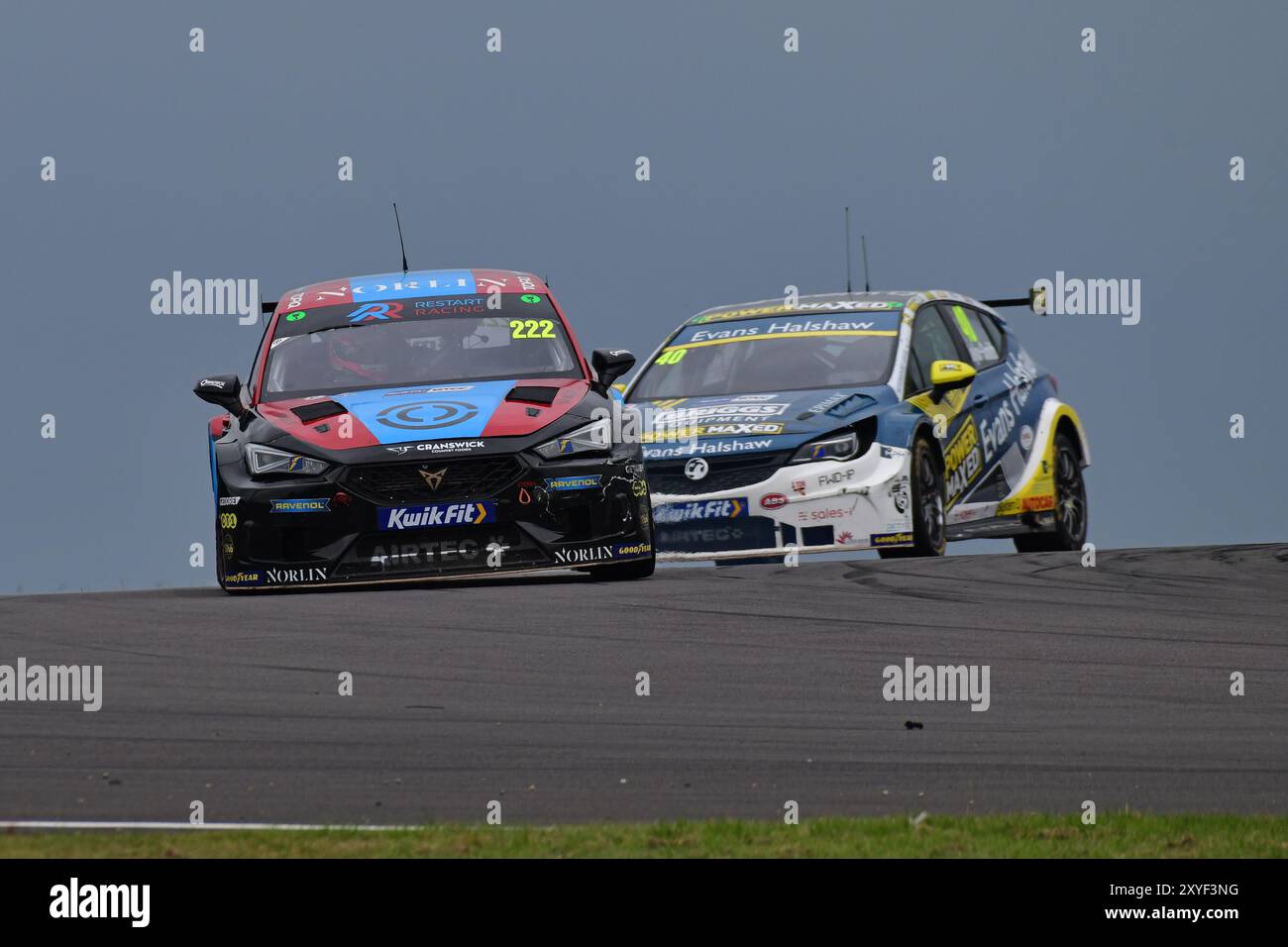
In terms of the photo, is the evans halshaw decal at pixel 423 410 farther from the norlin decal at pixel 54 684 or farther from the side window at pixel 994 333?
the side window at pixel 994 333

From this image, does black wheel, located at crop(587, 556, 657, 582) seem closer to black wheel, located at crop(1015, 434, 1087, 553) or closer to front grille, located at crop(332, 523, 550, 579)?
front grille, located at crop(332, 523, 550, 579)

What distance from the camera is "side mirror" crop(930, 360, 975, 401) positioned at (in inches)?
601

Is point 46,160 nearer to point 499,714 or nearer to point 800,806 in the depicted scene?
point 499,714

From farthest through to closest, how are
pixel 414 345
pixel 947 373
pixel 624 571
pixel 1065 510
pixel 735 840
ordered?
pixel 1065 510 < pixel 947 373 < pixel 414 345 < pixel 624 571 < pixel 735 840

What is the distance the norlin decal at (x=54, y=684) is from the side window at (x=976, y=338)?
27.8 ft

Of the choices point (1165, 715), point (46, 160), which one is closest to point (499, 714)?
point (1165, 715)

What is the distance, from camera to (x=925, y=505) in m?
15.0

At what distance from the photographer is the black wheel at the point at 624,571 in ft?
43.2

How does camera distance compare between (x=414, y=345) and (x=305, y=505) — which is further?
(x=414, y=345)

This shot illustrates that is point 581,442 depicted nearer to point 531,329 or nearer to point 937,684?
point 531,329

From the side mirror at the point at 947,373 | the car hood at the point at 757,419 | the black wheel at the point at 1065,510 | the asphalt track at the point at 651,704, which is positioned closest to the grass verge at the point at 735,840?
the asphalt track at the point at 651,704

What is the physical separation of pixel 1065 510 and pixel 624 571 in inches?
198
